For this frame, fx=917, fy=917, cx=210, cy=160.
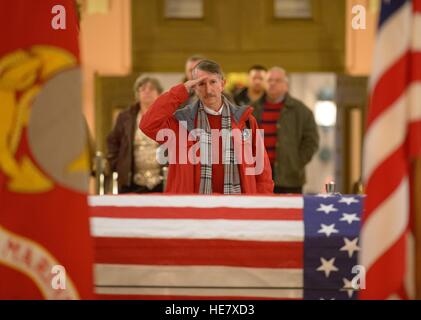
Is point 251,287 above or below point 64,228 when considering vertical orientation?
below

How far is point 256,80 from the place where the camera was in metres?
5.84

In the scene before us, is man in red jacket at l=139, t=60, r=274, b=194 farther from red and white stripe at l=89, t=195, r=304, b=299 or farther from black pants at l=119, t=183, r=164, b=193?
black pants at l=119, t=183, r=164, b=193

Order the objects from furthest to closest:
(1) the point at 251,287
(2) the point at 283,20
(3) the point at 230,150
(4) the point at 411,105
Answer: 1. (2) the point at 283,20
2. (3) the point at 230,150
3. (1) the point at 251,287
4. (4) the point at 411,105

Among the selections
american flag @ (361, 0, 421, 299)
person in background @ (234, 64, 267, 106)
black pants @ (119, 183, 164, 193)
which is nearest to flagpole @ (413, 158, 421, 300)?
american flag @ (361, 0, 421, 299)

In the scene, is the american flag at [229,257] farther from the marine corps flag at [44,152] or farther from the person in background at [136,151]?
the person in background at [136,151]

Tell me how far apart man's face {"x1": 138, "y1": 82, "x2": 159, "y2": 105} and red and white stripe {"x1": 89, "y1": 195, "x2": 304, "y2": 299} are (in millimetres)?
1502

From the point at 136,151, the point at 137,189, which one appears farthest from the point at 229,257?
the point at 136,151

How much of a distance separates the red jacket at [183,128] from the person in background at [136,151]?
0.93m

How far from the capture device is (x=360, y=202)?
3.76m

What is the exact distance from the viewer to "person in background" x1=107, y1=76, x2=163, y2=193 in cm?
498

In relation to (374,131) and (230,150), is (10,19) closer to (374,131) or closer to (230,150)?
(374,131)

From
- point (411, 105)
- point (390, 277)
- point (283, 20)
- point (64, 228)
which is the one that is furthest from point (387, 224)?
point (283, 20)

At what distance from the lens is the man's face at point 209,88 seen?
3.84 m
